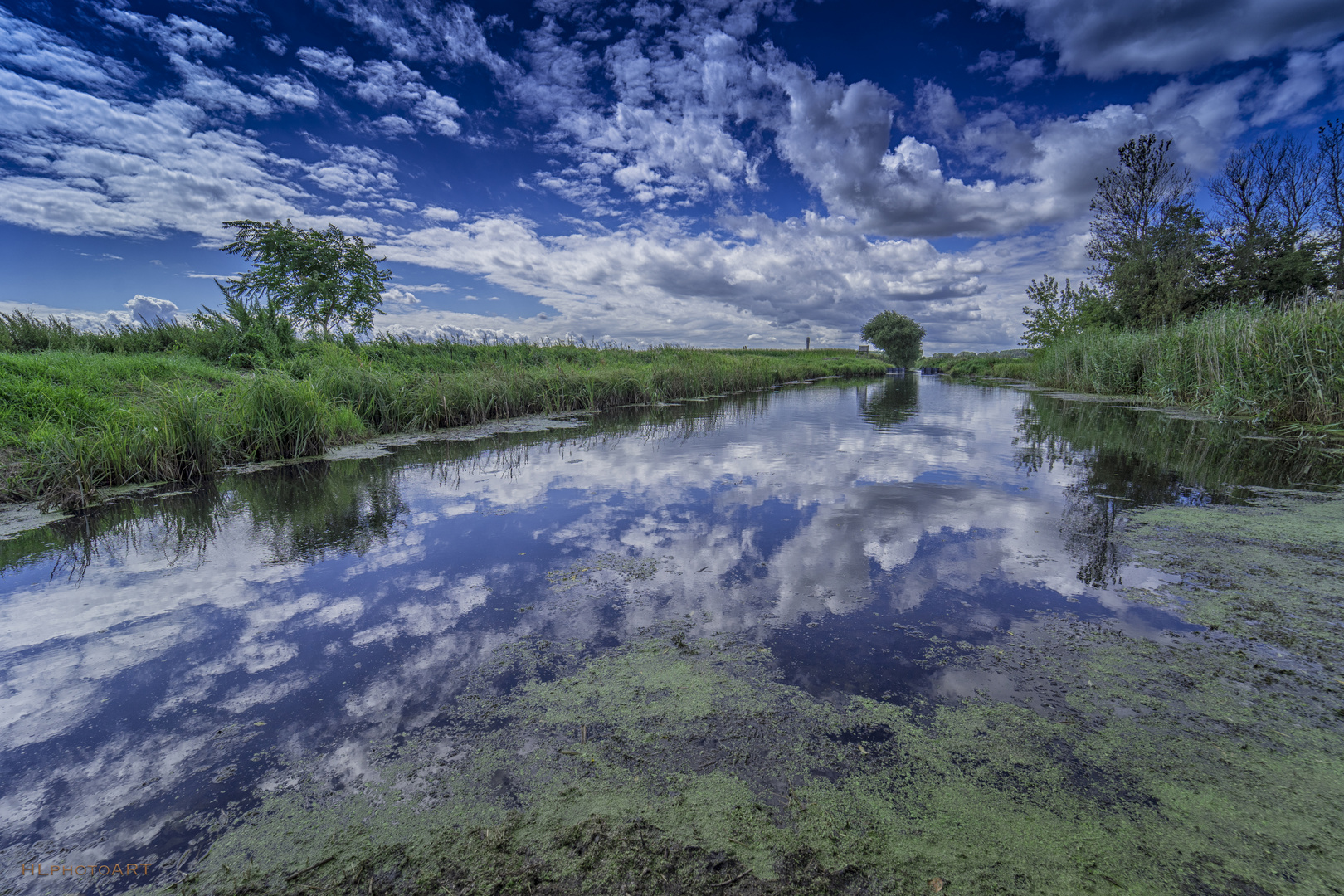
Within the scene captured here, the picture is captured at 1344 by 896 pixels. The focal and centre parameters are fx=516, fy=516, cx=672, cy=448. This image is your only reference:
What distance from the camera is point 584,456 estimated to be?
23.2ft

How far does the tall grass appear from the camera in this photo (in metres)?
7.62

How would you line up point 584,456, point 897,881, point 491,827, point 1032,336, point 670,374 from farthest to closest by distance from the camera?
point 1032,336, point 670,374, point 584,456, point 491,827, point 897,881

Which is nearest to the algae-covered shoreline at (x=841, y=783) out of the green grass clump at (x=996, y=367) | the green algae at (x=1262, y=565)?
the green algae at (x=1262, y=565)

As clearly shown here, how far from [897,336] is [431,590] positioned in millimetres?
51870

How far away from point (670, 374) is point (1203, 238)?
76.3ft

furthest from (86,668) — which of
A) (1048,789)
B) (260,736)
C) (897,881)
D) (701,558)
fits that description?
(1048,789)

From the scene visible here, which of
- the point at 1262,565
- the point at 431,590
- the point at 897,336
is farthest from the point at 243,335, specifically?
the point at 897,336

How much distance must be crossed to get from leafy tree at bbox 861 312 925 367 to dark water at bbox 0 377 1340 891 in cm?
4540

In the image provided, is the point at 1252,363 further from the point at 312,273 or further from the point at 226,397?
the point at 312,273

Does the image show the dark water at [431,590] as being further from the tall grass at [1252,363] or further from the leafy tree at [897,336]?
the leafy tree at [897,336]

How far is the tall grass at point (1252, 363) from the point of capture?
25.0 feet

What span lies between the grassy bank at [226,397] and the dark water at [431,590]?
30.6 inches

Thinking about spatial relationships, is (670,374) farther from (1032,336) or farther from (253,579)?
(1032,336)

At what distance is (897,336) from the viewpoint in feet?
159
